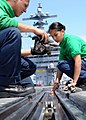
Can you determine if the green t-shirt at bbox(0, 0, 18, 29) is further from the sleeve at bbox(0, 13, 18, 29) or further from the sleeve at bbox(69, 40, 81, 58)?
the sleeve at bbox(69, 40, 81, 58)

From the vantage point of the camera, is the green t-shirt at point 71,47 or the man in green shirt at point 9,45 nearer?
the man in green shirt at point 9,45

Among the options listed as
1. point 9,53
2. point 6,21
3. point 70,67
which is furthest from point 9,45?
point 70,67

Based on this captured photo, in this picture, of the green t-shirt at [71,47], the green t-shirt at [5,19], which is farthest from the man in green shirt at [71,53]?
the green t-shirt at [5,19]

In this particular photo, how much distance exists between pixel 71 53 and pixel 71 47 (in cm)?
8

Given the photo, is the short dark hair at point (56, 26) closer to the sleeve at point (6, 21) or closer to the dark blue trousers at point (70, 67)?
the dark blue trousers at point (70, 67)

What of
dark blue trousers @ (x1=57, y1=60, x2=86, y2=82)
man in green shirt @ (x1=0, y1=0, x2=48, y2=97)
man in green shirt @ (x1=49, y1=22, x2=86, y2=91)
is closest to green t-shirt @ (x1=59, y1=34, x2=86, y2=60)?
man in green shirt @ (x1=49, y1=22, x2=86, y2=91)

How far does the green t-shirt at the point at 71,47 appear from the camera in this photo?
3.17 m

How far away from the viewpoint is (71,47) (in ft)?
10.5

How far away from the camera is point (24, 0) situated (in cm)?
195

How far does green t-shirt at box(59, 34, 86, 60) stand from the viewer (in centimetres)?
317

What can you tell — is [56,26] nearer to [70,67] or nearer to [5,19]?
[70,67]

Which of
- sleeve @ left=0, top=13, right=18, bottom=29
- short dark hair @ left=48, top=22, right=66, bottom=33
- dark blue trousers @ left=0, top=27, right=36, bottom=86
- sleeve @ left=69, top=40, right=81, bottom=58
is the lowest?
dark blue trousers @ left=0, top=27, right=36, bottom=86

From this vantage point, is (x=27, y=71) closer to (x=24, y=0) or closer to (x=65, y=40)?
(x=24, y=0)

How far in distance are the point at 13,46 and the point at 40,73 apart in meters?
25.1
